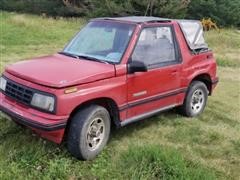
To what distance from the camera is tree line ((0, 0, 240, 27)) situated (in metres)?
31.1

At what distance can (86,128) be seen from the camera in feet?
→ 16.5

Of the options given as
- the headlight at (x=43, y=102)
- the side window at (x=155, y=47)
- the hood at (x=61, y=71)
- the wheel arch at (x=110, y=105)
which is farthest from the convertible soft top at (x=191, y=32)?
the headlight at (x=43, y=102)

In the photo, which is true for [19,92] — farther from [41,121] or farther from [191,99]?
[191,99]

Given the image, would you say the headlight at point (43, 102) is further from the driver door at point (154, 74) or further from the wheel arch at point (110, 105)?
the driver door at point (154, 74)

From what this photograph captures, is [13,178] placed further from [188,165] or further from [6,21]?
[6,21]

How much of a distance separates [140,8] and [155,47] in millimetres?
26158

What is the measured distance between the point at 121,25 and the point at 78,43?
2.30 ft

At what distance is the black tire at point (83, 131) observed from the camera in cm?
496

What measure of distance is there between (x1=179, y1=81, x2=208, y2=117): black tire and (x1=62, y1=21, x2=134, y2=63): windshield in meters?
1.69

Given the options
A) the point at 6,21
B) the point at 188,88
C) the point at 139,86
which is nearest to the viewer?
the point at 139,86

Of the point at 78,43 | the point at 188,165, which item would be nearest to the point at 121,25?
the point at 78,43

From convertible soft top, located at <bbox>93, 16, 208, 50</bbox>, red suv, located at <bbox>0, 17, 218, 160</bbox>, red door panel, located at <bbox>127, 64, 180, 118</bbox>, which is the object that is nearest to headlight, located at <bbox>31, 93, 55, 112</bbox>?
red suv, located at <bbox>0, 17, 218, 160</bbox>

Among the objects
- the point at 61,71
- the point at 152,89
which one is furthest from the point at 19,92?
the point at 152,89

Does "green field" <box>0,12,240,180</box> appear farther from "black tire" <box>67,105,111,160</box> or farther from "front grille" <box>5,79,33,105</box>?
"front grille" <box>5,79,33,105</box>
